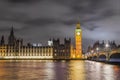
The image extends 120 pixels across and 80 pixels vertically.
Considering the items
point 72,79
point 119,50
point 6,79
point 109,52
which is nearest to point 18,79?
point 6,79

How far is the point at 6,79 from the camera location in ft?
112

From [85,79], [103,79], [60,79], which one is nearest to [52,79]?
[60,79]

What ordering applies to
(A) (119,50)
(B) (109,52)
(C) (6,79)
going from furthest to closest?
(B) (109,52) < (A) (119,50) < (C) (6,79)

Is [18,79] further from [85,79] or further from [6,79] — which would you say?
[85,79]

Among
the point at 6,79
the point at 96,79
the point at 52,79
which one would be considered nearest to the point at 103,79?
the point at 96,79

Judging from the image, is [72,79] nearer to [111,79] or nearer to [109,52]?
[111,79]

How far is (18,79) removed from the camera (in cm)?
3425

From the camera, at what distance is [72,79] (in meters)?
34.6

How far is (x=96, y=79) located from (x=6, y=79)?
434 inches

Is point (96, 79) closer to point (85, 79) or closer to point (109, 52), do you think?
point (85, 79)

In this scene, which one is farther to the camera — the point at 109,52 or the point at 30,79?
the point at 109,52

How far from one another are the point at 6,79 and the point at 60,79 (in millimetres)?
6592

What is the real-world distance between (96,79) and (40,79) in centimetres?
694

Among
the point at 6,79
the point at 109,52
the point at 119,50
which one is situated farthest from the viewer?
the point at 109,52
